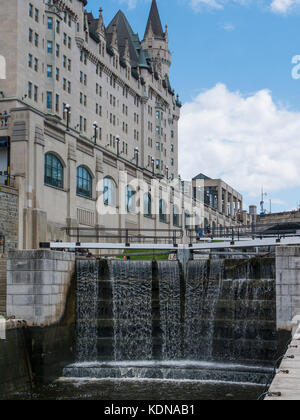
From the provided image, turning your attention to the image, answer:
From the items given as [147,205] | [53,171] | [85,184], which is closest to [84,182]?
[85,184]

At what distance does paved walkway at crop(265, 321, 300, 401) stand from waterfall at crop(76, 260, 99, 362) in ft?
60.8

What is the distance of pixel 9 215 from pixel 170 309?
17.6 meters

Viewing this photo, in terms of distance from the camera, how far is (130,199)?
72500 mm

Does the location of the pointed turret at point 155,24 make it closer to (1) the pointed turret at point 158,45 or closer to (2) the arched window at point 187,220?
(1) the pointed turret at point 158,45

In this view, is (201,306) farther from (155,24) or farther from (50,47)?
(155,24)

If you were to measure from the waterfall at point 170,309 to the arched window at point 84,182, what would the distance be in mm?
26183

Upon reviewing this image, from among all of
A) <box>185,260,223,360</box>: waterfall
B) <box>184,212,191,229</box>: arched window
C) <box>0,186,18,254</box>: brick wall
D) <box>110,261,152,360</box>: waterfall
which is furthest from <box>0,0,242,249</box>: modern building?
<box>185,260,223,360</box>: waterfall

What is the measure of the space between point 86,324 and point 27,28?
31.6 metres

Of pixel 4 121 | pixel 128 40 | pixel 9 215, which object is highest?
pixel 128 40

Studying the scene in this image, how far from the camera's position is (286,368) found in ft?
46.1

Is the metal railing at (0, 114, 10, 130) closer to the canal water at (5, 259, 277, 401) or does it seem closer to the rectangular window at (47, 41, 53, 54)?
the rectangular window at (47, 41, 53, 54)

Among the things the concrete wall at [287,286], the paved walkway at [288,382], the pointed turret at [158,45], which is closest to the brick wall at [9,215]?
the concrete wall at [287,286]

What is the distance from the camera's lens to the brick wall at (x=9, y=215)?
44.8 m

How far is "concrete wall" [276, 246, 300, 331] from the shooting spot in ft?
92.6
